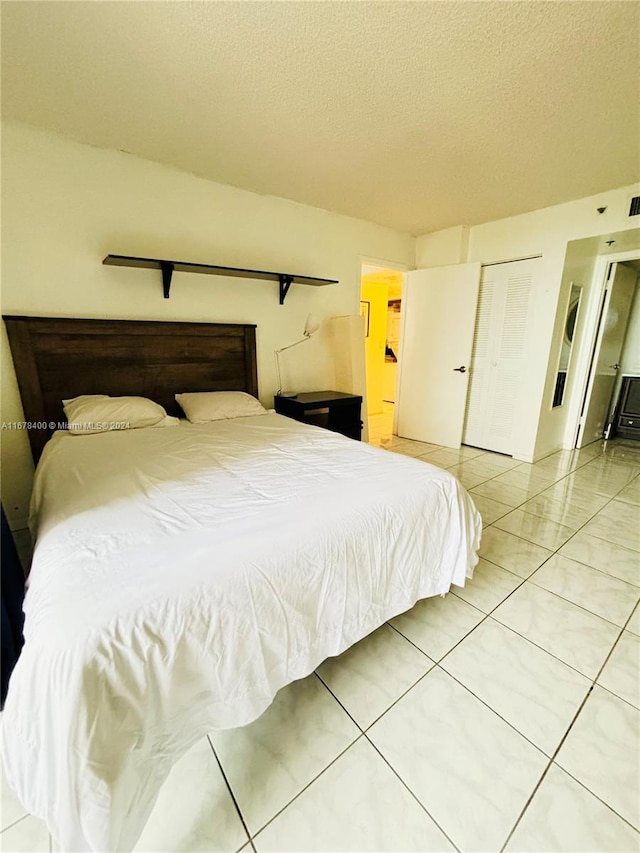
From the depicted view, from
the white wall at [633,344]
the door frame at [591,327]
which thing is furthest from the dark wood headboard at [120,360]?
the white wall at [633,344]

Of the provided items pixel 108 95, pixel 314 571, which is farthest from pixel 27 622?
pixel 108 95

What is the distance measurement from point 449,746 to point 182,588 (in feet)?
3.32

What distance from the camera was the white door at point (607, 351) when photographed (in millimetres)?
3719

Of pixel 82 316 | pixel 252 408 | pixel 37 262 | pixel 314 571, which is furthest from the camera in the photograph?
pixel 252 408

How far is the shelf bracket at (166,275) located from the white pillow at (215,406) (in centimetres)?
77

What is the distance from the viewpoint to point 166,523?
3.64ft

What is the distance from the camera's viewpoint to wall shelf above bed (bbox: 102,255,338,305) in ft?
7.38

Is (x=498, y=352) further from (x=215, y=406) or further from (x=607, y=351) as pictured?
(x=215, y=406)

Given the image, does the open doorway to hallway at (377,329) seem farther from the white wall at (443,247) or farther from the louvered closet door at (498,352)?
the louvered closet door at (498,352)

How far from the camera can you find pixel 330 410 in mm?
3344

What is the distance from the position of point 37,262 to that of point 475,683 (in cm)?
316

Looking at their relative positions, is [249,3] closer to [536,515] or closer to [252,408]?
[252,408]

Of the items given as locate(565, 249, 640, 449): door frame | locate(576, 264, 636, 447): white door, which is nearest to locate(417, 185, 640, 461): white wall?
locate(565, 249, 640, 449): door frame

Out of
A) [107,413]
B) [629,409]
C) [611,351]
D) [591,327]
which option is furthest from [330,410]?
[629,409]
